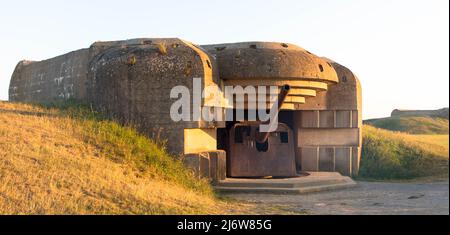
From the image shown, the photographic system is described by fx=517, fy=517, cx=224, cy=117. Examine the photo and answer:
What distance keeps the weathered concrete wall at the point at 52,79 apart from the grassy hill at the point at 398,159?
903 cm

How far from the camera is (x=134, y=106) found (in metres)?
11.7

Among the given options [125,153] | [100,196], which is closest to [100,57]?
[125,153]

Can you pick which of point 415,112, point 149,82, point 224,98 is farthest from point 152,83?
point 415,112

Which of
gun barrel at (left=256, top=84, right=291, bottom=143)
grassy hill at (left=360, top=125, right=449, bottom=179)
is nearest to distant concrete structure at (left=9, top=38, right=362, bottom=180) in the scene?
gun barrel at (left=256, top=84, right=291, bottom=143)

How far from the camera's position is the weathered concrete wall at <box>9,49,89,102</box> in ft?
48.6

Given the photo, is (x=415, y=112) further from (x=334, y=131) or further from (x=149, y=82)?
(x=149, y=82)

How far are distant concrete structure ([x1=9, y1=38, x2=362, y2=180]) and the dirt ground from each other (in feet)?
6.43

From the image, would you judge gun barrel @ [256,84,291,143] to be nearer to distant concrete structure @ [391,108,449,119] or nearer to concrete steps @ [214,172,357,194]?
concrete steps @ [214,172,357,194]

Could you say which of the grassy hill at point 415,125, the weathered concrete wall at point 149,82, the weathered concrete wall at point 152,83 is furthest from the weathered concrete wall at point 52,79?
the grassy hill at point 415,125

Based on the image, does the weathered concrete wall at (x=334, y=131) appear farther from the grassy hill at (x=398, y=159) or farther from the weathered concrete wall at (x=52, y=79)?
the weathered concrete wall at (x=52, y=79)

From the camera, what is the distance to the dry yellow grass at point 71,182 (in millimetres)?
7125

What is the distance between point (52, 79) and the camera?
16.8 m

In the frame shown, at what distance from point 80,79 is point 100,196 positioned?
25.4 ft
